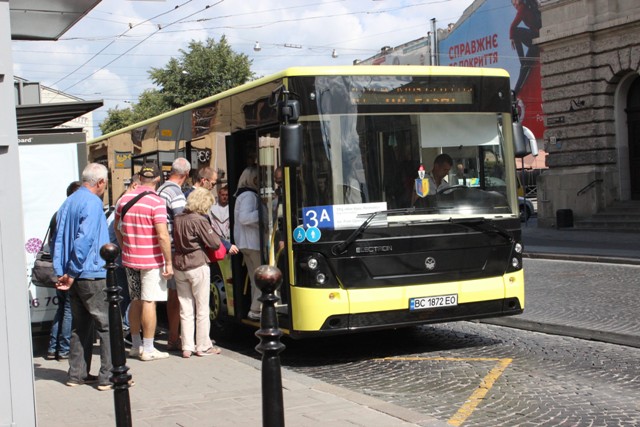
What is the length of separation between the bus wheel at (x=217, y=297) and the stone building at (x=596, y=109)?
713 inches

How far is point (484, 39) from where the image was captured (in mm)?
52625

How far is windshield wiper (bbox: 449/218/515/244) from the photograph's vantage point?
8.21 m

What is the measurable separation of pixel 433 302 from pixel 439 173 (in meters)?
1.25

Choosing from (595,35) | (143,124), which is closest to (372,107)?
(143,124)

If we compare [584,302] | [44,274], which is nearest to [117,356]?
[44,274]

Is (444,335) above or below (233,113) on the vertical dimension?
below

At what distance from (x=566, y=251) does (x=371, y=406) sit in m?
14.8

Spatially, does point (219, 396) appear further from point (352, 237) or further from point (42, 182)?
point (42, 182)

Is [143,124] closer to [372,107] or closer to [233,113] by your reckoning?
[233,113]

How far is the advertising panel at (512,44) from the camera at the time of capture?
49.4 metres

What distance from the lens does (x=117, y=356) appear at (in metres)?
5.05

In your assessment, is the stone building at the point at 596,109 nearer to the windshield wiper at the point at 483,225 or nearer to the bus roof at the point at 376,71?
the windshield wiper at the point at 483,225

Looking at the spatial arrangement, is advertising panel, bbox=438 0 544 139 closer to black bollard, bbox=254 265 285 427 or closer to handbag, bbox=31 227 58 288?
handbag, bbox=31 227 58 288

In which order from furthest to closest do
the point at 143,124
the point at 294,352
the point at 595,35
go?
the point at 595,35, the point at 143,124, the point at 294,352
